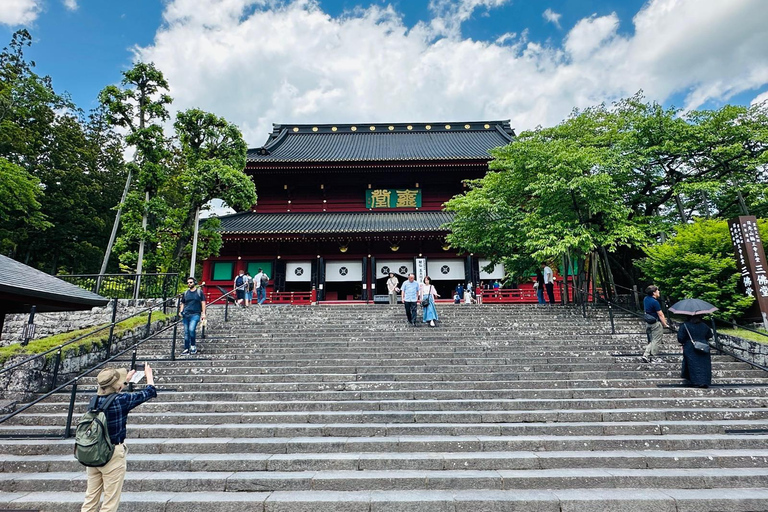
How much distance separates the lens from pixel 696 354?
658 cm

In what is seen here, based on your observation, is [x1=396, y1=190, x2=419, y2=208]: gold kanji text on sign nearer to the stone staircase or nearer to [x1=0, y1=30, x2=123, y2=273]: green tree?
the stone staircase

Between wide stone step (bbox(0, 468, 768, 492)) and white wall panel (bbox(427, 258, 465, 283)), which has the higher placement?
white wall panel (bbox(427, 258, 465, 283))

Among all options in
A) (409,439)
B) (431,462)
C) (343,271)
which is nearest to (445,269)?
(343,271)

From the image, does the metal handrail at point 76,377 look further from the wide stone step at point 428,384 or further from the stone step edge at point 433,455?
the wide stone step at point 428,384

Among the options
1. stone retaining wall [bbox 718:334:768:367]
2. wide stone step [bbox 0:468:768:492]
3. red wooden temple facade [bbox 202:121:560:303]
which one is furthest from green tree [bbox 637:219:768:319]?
red wooden temple facade [bbox 202:121:560:303]

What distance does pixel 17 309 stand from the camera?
15.9 feet

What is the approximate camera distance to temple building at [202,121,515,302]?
56.7ft

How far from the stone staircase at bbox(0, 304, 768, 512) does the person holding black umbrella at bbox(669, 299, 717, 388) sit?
0.24m

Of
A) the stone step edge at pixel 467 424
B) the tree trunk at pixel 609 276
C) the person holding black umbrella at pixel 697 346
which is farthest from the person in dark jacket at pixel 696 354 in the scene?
the tree trunk at pixel 609 276

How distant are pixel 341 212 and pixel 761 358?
16437 mm

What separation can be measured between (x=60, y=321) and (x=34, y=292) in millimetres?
8792

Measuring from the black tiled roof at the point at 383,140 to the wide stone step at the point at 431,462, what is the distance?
1844 centimetres

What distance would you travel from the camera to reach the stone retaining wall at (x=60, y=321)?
1058 centimetres

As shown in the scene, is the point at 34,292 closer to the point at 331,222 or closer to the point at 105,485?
the point at 105,485
